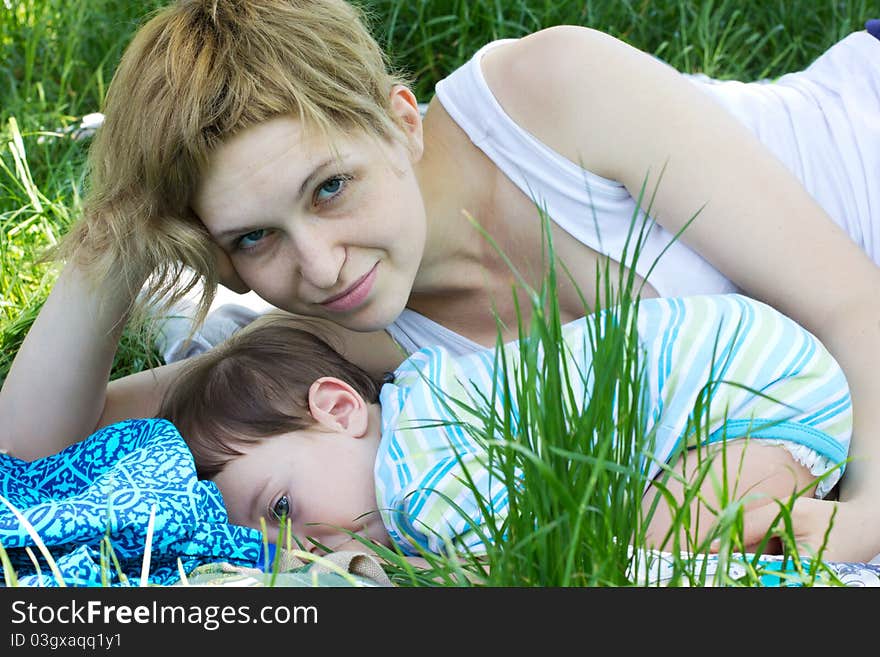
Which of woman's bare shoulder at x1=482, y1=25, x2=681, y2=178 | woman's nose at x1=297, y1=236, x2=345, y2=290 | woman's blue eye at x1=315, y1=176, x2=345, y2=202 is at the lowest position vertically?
woman's nose at x1=297, y1=236, x2=345, y2=290

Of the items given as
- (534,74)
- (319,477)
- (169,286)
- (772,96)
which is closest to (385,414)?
(319,477)

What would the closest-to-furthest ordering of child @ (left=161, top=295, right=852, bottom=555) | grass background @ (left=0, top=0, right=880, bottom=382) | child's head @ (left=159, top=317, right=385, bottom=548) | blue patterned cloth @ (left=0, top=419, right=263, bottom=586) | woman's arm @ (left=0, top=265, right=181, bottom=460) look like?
1. blue patterned cloth @ (left=0, top=419, right=263, bottom=586)
2. child @ (left=161, top=295, right=852, bottom=555)
3. child's head @ (left=159, top=317, right=385, bottom=548)
4. woman's arm @ (left=0, top=265, right=181, bottom=460)
5. grass background @ (left=0, top=0, right=880, bottom=382)

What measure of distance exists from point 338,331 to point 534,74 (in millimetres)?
676

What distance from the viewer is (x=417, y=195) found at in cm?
210

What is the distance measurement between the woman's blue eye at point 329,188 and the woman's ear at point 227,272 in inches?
9.1

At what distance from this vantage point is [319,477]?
1918 millimetres

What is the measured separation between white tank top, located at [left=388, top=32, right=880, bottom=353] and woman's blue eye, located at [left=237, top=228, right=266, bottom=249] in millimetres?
487

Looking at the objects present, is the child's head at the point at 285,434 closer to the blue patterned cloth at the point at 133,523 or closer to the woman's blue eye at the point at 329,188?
the blue patterned cloth at the point at 133,523

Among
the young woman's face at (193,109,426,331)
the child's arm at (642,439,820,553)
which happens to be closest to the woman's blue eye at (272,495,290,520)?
the young woman's face at (193,109,426,331)

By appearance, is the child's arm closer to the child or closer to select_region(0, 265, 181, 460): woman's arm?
the child

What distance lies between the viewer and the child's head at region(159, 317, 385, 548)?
1915 mm

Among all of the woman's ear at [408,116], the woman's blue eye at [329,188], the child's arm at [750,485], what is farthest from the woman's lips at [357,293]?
the child's arm at [750,485]

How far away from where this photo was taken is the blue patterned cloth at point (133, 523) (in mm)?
1645

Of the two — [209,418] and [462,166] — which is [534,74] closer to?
[462,166]
